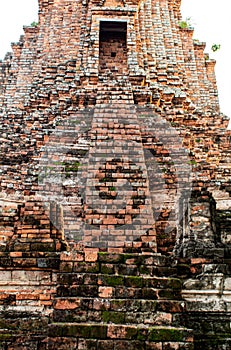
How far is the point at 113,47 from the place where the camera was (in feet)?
38.0

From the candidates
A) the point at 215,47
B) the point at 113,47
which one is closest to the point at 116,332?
the point at 113,47

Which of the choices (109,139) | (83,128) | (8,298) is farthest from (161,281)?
(83,128)

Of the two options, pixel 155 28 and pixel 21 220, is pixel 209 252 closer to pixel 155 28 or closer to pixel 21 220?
pixel 21 220

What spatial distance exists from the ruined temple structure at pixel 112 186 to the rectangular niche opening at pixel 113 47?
34mm

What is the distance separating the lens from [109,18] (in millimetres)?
11438

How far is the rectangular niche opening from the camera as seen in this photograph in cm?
1119

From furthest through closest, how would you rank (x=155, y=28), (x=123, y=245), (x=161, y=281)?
(x=155, y=28)
(x=123, y=245)
(x=161, y=281)

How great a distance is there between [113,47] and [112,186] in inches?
208

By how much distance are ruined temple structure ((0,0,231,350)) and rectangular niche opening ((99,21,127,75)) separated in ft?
0.11

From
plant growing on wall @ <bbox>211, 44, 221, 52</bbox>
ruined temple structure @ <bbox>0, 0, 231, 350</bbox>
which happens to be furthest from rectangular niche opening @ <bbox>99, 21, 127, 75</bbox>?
plant growing on wall @ <bbox>211, 44, 221, 52</bbox>

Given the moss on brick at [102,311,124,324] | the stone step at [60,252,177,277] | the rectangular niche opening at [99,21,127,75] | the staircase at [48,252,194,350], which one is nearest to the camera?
the staircase at [48,252,194,350]

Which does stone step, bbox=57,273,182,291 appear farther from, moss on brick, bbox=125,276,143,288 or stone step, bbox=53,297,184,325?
stone step, bbox=53,297,184,325

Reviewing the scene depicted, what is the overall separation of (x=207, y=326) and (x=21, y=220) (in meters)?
2.73

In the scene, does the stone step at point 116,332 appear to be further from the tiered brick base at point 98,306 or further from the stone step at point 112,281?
the stone step at point 112,281
